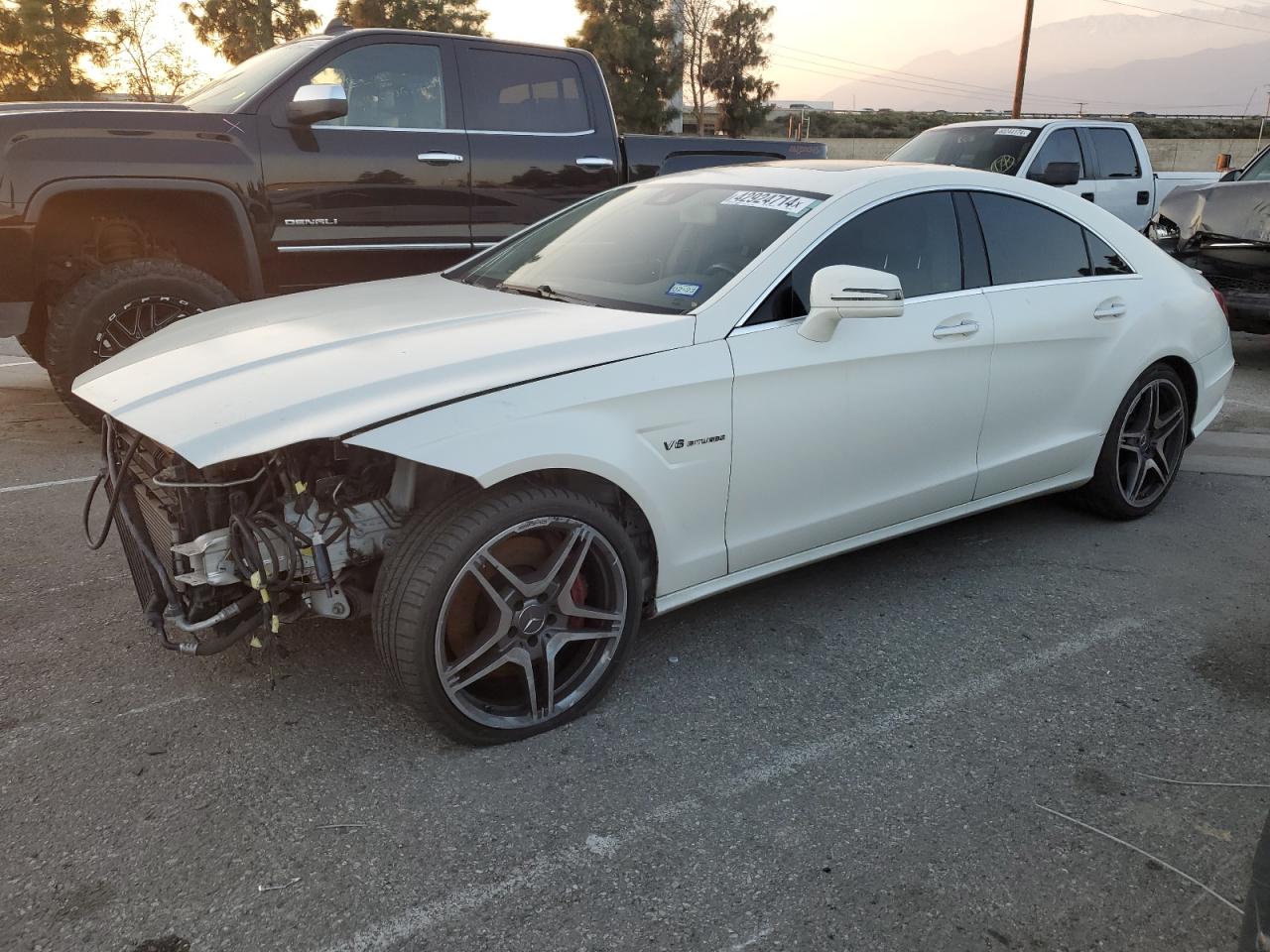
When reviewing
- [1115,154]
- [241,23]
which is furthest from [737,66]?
[1115,154]

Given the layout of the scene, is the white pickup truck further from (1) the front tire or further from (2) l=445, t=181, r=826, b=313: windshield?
(2) l=445, t=181, r=826, b=313: windshield

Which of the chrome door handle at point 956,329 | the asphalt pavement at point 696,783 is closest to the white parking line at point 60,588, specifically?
the asphalt pavement at point 696,783

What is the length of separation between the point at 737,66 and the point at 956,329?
155 feet

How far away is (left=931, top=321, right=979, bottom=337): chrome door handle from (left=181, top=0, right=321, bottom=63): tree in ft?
71.1

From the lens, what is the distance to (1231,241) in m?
8.23

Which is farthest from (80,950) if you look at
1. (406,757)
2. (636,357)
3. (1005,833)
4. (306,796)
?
(1005,833)

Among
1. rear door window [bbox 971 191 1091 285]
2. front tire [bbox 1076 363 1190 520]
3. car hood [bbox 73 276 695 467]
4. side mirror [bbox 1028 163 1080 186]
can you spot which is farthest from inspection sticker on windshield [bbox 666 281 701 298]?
side mirror [bbox 1028 163 1080 186]

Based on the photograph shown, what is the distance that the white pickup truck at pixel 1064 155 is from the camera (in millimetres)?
9852

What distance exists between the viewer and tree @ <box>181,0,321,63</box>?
21.8m

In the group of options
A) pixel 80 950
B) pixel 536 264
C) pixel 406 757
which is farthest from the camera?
pixel 536 264

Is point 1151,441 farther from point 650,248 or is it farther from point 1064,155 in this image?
point 1064,155

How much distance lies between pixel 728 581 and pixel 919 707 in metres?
0.70

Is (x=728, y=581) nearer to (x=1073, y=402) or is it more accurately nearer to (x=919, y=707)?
(x=919, y=707)

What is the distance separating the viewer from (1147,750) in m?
2.86
